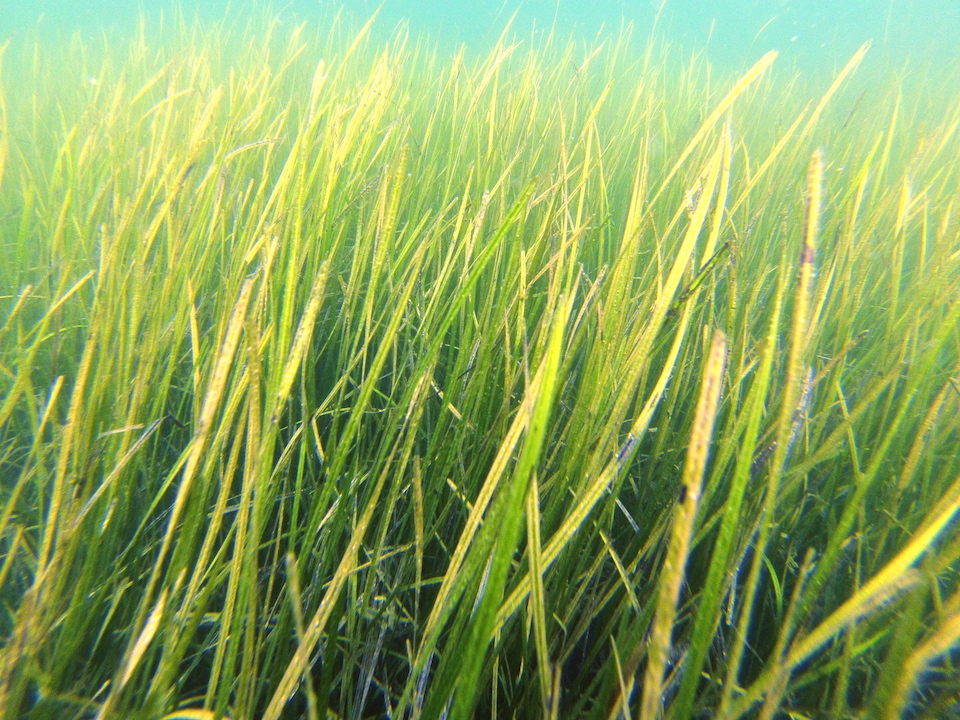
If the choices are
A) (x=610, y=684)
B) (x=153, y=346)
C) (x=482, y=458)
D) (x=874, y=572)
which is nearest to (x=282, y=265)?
(x=153, y=346)

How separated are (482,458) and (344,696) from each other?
19 centimetres

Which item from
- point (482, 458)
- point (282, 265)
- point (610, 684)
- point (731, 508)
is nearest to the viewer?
point (731, 508)

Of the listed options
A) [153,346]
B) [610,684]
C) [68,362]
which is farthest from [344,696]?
[68,362]

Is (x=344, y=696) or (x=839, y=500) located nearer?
(x=344, y=696)

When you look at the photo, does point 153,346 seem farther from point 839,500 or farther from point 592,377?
point 839,500

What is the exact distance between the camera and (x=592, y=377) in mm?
345

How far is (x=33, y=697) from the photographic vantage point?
0.34 m

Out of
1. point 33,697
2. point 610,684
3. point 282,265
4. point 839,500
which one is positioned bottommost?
point 33,697

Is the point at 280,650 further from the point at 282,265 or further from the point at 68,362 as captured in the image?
the point at 68,362

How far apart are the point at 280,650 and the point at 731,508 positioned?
292mm

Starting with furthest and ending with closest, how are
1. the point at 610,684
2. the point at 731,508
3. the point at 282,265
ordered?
1. the point at 282,265
2. the point at 610,684
3. the point at 731,508

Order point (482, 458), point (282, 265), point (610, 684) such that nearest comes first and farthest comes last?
point (610, 684)
point (482, 458)
point (282, 265)

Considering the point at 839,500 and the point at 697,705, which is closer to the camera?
the point at 697,705

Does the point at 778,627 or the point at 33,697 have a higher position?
the point at 778,627
